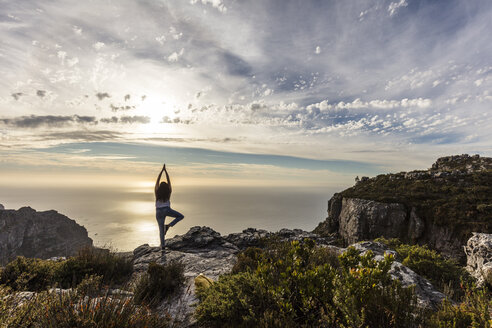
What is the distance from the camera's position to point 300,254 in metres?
3.71

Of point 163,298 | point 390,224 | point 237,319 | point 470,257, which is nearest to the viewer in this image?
point 237,319

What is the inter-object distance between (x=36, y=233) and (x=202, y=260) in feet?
413

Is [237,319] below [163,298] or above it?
above

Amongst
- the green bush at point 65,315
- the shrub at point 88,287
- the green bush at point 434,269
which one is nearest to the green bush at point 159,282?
the shrub at point 88,287

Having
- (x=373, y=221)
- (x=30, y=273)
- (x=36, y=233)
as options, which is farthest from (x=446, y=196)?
(x=36, y=233)

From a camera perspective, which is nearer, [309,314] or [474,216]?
[309,314]

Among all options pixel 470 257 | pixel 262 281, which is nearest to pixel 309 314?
pixel 262 281

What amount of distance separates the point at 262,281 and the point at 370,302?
59.4 inches

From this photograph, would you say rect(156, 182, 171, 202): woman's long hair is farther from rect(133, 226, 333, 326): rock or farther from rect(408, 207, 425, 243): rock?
rect(408, 207, 425, 243): rock

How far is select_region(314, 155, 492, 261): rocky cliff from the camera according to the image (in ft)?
55.8

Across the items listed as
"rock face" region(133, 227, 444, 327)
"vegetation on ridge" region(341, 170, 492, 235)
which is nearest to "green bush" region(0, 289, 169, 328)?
"rock face" region(133, 227, 444, 327)

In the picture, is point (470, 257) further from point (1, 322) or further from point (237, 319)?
point (1, 322)

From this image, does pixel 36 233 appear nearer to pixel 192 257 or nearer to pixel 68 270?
pixel 192 257

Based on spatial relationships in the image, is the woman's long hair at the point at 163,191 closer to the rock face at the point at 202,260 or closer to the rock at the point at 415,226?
the rock face at the point at 202,260
